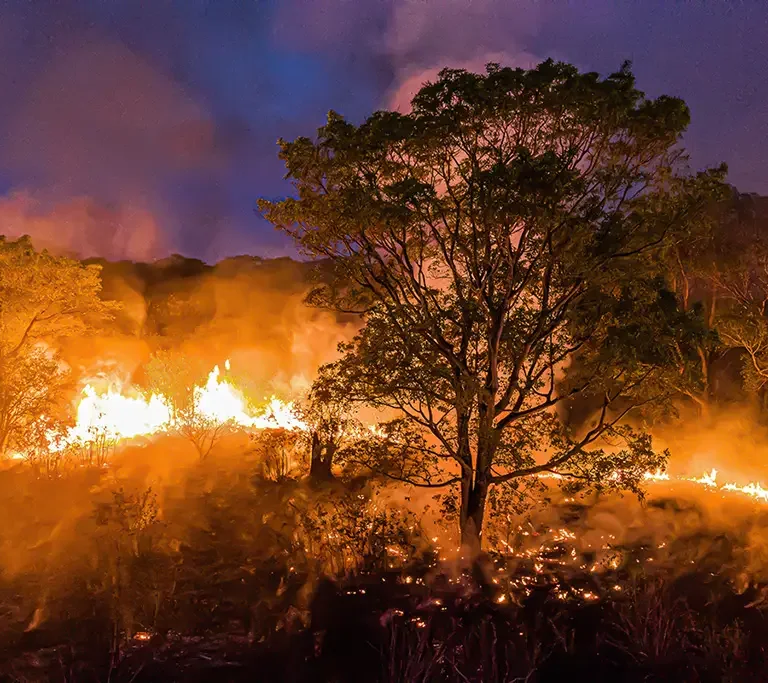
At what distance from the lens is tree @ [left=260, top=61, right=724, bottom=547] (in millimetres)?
10672

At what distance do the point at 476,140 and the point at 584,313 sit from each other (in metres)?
3.99

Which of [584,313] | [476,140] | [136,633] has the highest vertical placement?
[476,140]

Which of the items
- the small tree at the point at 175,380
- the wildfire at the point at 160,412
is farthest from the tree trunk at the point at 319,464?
Answer: the small tree at the point at 175,380

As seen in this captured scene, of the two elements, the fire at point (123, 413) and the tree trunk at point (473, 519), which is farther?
the fire at point (123, 413)

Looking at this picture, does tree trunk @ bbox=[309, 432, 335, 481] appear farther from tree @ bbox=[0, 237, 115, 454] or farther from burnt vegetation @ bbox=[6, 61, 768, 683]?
tree @ bbox=[0, 237, 115, 454]

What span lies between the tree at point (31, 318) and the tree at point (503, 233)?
1497 centimetres

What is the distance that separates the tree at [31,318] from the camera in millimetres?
22219

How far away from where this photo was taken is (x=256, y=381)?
35531mm

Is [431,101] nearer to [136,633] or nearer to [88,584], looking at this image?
[136,633]

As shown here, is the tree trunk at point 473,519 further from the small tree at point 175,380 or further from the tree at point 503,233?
the small tree at point 175,380

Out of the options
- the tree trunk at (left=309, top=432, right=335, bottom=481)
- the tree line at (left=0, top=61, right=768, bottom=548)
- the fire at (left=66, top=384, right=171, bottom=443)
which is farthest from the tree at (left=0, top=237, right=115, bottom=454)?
the tree line at (left=0, top=61, right=768, bottom=548)

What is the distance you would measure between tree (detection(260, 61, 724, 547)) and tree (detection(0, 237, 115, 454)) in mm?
14971

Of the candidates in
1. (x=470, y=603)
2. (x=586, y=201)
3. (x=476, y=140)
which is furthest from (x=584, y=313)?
(x=470, y=603)

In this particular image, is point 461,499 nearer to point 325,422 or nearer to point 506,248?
point 325,422
